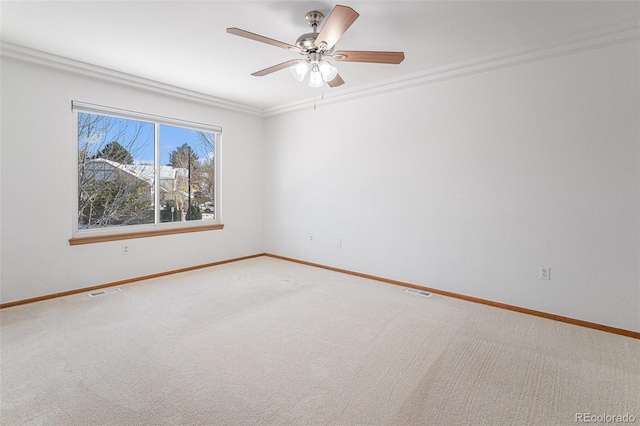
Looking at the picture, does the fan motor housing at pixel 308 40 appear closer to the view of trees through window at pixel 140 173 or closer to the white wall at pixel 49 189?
the white wall at pixel 49 189

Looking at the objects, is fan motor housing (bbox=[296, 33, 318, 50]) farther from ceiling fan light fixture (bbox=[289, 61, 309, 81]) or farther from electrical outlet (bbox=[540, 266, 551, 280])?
electrical outlet (bbox=[540, 266, 551, 280])

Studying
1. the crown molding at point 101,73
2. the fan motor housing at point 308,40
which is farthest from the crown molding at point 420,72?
the fan motor housing at point 308,40

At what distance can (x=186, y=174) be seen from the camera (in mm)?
4887

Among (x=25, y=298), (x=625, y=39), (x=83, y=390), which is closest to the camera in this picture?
(x=83, y=390)

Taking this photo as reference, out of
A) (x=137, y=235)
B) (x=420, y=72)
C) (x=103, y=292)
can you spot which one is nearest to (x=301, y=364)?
(x=103, y=292)

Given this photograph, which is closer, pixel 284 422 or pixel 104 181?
pixel 284 422

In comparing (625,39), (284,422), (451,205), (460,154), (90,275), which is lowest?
(284,422)

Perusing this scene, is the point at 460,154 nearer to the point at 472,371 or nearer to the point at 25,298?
the point at 472,371

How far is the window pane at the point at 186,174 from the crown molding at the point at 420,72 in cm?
57

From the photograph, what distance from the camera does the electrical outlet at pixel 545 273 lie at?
10.3 ft

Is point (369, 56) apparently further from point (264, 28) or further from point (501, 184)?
point (501, 184)

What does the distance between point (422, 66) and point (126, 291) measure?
4145 millimetres

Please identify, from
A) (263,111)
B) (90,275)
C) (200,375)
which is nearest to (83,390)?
(200,375)

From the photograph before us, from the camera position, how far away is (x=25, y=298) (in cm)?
336
